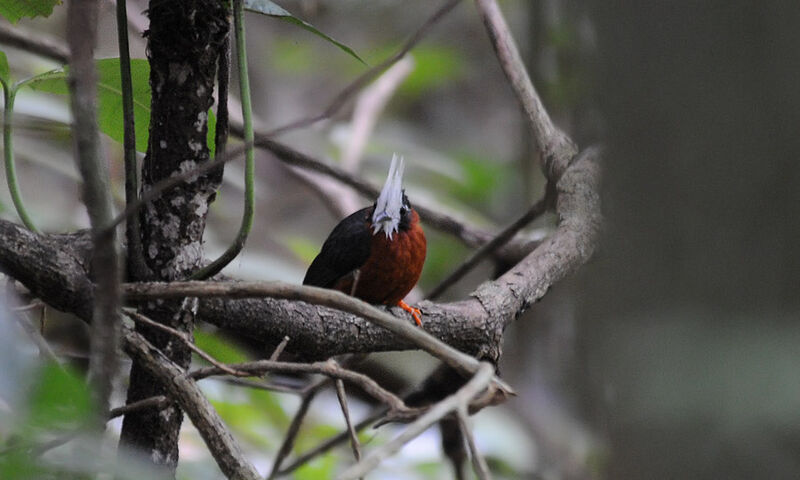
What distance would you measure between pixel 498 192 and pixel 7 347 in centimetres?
472

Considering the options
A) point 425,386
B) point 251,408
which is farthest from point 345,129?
point 425,386

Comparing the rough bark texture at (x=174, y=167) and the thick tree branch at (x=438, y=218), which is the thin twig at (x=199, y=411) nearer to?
the rough bark texture at (x=174, y=167)

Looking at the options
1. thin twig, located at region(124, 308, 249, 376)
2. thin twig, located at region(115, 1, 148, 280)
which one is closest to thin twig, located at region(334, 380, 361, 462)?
thin twig, located at region(124, 308, 249, 376)

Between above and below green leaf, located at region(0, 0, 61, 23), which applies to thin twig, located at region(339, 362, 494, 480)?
below

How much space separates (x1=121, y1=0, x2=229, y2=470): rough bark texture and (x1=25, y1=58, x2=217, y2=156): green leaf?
0.07 metres

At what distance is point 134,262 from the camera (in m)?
1.54

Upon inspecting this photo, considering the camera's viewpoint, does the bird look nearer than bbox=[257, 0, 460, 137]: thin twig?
No

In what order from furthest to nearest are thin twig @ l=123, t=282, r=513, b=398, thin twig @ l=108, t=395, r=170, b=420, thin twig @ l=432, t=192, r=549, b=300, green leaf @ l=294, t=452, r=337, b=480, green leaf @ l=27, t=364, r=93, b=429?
green leaf @ l=294, t=452, r=337, b=480, thin twig @ l=432, t=192, r=549, b=300, thin twig @ l=108, t=395, r=170, b=420, thin twig @ l=123, t=282, r=513, b=398, green leaf @ l=27, t=364, r=93, b=429

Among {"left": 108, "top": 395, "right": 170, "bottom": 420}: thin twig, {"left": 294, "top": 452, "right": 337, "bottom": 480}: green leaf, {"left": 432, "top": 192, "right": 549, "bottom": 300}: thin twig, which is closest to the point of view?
{"left": 108, "top": 395, "right": 170, "bottom": 420}: thin twig

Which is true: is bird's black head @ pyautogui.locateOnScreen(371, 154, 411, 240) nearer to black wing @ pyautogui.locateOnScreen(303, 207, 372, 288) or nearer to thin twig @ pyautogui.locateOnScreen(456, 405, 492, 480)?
black wing @ pyautogui.locateOnScreen(303, 207, 372, 288)

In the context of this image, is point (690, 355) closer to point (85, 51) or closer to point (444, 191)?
point (85, 51)

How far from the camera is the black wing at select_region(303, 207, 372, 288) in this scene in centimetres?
303

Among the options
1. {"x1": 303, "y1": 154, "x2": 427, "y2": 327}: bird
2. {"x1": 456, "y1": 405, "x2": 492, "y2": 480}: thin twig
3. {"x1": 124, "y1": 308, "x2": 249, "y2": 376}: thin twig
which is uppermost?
{"x1": 303, "y1": 154, "x2": 427, "y2": 327}: bird

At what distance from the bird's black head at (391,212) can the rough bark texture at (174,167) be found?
1293 mm
